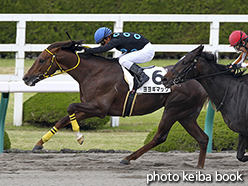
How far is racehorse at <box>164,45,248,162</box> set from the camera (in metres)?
4.67

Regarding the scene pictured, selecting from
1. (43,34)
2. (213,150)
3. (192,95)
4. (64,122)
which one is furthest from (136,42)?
(43,34)

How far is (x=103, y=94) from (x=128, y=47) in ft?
2.22

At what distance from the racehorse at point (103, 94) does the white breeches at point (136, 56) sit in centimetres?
11

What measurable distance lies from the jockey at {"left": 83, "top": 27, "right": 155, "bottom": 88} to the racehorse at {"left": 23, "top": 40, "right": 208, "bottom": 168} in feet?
0.47

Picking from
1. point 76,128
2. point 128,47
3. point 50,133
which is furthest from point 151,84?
point 50,133

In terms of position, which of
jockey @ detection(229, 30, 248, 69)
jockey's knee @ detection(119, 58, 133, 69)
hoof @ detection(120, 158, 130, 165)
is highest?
jockey @ detection(229, 30, 248, 69)

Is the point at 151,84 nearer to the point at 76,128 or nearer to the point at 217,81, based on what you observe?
the point at 217,81

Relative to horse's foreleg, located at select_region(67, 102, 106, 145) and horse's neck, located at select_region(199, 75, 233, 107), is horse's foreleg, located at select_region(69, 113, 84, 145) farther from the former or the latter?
horse's neck, located at select_region(199, 75, 233, 107)

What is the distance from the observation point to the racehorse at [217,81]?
15.3 ft


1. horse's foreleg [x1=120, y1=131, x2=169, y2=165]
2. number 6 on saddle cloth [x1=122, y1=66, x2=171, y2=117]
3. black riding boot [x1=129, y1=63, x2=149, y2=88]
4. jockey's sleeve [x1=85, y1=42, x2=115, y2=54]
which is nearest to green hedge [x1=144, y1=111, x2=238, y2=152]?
horse's foreleg [x1=120, y1=131, x2=169, y2=165]

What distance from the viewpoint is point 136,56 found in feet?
17.7

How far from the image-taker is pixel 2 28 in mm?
12852

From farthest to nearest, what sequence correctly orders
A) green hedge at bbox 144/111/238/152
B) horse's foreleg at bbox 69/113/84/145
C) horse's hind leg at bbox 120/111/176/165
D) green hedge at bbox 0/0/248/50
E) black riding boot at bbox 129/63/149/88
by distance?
green hedge at bbox 0/0/248/50 → green hedge at bbox 144/111/238/152 → horse's hind leg at bbox 120/111/176/165 → black riding boot at bbox 129/63/149/88 → horse's foreleg at bbox 69/113/84/145

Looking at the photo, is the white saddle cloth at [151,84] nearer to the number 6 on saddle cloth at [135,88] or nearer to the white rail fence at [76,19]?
the number 6 on saddle cloth at [135,88]
